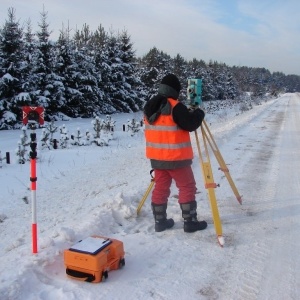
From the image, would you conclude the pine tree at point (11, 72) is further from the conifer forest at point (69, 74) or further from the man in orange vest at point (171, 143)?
the man in orange vest at point (171, 143)

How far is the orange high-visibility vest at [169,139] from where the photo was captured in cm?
437

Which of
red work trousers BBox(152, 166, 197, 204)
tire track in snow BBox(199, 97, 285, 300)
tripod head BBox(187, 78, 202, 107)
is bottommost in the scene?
tire track in snow BBox(199, 97, 285, 300)

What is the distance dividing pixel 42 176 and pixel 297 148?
7716 millimetres

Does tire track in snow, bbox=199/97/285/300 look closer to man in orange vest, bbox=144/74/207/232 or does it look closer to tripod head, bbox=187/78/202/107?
man in orange vest, bbox=144/74/207/232

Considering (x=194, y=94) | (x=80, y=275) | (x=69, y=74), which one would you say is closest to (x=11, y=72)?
(x=69, y=74)

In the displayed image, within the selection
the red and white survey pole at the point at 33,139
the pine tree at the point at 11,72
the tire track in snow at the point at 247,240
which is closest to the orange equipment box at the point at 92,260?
the red and white survey pole at the point at 33,139

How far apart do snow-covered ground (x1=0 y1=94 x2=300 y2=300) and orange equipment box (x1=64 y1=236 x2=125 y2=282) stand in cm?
8

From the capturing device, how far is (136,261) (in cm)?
378

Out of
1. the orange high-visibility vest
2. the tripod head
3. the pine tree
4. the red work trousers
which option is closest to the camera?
the orange high-visibility vest

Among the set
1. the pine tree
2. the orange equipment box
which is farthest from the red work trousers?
the pine tree

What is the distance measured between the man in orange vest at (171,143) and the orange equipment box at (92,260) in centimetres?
122

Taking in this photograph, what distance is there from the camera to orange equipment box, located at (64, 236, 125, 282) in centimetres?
325

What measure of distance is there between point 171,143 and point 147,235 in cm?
116

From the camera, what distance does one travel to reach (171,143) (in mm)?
4402
